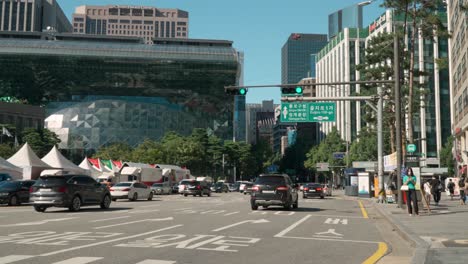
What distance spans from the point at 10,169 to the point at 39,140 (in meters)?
56.4

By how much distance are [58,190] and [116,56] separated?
113978mm

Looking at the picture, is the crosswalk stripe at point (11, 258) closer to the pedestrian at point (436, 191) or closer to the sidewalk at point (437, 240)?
the sidewalk at point (437, 240)

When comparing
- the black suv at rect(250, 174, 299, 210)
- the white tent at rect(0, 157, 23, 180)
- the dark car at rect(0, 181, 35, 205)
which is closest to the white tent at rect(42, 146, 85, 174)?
Answer: the white tent at rect(0, 157, 23, 180)

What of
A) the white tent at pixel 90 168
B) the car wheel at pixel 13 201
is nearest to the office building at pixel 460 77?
the white tent at pixel 90 168

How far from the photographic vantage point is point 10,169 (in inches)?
1590

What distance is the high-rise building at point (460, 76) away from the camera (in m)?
55.4

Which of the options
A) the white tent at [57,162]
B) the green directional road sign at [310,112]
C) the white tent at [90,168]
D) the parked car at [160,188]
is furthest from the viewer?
the parked car at [160,188]

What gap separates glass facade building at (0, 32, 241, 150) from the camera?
128 m

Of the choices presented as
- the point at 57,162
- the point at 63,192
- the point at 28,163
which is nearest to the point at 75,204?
the point at 63,192

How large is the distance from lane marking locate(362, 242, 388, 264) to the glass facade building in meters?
121

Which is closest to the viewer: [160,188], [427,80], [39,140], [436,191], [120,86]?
[436,191]

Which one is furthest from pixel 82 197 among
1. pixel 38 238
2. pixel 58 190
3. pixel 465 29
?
pixel 465 29

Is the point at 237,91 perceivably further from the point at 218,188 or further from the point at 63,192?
the point at 218,188

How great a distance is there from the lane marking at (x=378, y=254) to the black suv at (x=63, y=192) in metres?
15.3
